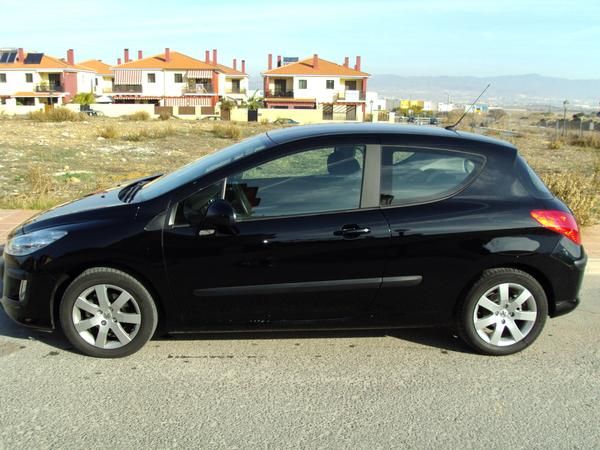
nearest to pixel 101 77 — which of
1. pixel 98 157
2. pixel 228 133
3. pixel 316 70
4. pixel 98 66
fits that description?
pixel 98 66

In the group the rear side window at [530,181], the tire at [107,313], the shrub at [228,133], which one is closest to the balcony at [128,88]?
the shrub at [228,133]

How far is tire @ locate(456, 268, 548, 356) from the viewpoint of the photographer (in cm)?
438

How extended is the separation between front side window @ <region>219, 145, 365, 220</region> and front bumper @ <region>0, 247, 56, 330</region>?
140 cm

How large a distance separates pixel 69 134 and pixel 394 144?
26.5 m

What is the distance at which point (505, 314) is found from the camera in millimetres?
4430

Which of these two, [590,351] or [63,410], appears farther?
[590,351]

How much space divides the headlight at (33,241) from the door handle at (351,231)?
1877 millimetres

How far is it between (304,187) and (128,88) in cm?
8020

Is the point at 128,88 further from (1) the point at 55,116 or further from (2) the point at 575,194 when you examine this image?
(2) the point at 575,194

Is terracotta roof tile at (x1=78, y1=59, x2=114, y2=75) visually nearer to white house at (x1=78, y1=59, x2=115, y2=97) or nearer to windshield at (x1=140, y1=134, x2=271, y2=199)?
white house at (x1=78, y1=59, x2=115, y2=97)

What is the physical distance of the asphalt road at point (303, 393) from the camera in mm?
3363

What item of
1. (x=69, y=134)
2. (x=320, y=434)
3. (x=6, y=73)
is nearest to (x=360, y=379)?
(x=320, y=434)

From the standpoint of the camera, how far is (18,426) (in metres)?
3.42

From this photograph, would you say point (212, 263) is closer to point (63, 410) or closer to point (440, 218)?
point (63, 410)
